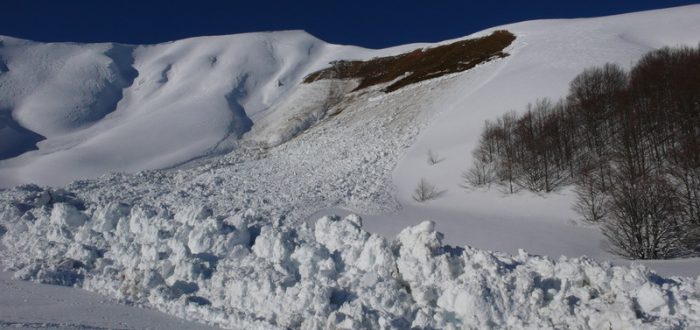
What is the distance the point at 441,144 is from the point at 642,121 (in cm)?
1144

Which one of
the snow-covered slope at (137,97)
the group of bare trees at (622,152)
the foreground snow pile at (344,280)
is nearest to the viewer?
the foreground snow pile at (344,280)

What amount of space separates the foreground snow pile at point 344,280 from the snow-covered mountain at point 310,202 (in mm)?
36

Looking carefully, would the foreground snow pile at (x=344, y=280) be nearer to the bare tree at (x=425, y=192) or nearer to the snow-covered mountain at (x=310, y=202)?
the snow-covered mountain at (x=310, y=202)

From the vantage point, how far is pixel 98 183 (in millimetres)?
29906

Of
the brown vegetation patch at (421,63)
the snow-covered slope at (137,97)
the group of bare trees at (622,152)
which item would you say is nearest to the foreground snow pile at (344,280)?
the group of bare trees at (622,152)

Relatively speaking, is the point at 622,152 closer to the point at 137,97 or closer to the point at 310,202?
the point at 310,202

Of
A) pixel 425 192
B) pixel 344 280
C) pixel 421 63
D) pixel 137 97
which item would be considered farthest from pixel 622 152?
pixel 137 97

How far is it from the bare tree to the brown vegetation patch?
25047 mm

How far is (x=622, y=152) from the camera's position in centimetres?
2100

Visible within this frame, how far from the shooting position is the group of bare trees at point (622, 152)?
48.3 feet

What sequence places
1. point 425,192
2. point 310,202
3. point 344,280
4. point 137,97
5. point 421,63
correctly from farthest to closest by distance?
point 137,97 < point 421,63 < point 425,192 < point 310,202 < point 344,280

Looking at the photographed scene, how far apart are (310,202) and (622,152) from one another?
14.1 m

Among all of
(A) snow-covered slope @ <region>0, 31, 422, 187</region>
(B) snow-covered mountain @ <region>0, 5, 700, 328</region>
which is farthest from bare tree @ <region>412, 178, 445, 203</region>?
(A) snow-covered slope @ <region>0, 31, 422, 187</region>

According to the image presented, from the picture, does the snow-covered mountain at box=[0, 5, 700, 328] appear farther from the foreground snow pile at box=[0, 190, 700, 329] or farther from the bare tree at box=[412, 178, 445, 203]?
the bare tree at box=[412, 178, 445, 203]
